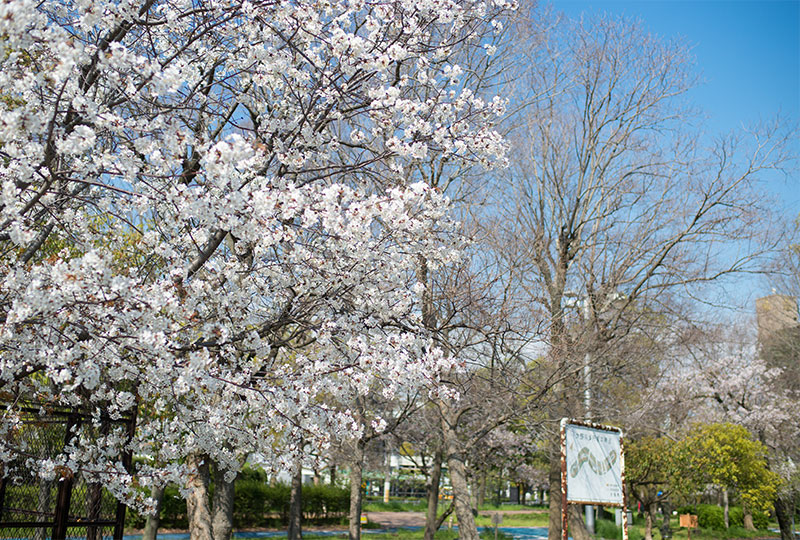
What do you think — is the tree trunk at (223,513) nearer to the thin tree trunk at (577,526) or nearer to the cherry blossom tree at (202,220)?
the cherry blossom tree at (202,220)

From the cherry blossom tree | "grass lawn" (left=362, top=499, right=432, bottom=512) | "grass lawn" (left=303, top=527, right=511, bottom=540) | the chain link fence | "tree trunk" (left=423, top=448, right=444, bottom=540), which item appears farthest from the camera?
"grass lawn" (left=362, top=499, right=432, bottom=512)

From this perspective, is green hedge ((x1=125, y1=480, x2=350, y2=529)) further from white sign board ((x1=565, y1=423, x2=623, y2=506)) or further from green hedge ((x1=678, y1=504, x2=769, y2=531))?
green hedge ((x1=678, y1=504, x2=769, y2=531))

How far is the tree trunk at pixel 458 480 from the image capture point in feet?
32.7

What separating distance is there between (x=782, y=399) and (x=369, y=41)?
87.8ft

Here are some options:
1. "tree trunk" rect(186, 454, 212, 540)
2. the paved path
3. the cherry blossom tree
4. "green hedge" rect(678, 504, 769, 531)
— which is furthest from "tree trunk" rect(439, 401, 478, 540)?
"green hedge" rect(678, 504, 769, 531)

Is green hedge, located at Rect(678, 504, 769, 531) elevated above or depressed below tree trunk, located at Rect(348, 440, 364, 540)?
below

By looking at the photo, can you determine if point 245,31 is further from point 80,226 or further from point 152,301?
point 152,301

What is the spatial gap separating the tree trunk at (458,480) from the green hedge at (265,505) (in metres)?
13.0

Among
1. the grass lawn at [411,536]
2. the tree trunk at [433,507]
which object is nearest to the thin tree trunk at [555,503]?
the tree trunk at [433,507]

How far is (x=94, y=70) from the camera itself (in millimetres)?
4402

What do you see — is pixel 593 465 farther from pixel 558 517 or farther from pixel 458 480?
pixel 558 517

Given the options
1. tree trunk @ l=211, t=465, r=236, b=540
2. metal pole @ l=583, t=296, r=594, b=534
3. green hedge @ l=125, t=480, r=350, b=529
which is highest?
metal pole @ l=583, t=296, r=594, b=534

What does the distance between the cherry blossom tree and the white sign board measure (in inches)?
126

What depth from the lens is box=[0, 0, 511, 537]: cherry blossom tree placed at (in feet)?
12.6
